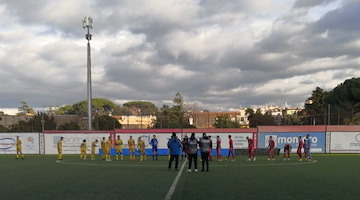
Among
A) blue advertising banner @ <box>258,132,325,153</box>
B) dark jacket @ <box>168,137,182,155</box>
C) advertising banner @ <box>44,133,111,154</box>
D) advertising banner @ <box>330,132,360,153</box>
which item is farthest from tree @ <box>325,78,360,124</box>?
dark jacket @ <box>168,137,182,155</box>

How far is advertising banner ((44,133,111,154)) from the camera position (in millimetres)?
35438

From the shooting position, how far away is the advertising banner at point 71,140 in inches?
1395

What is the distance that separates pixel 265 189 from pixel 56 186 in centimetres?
644

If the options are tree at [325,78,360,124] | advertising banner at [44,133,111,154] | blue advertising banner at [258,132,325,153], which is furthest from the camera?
tree at [325,78,360,124]

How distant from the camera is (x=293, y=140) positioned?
34188 millimetres

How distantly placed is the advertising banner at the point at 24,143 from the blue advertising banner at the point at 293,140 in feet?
72.5

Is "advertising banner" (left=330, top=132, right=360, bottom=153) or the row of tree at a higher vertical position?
the row of tree

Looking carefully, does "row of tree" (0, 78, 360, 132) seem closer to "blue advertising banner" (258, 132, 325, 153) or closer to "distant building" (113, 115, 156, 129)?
"distant building" (113, 115, 156, 129)

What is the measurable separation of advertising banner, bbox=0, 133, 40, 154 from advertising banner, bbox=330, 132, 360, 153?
28455mm

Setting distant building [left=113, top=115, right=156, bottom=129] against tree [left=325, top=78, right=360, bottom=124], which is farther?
tree [left=325, top=78, right=360, bottom=124]

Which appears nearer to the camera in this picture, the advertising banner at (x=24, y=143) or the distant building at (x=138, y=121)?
the advertising banner at (x=24, y=143)

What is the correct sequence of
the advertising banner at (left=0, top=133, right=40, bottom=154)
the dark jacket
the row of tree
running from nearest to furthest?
the dark jacket, the advertising banner at (left=0, top=133, right=40, bottom=154), the row of tree

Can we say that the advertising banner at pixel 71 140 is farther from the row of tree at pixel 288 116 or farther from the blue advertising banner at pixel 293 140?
the blue advertising banner at pixel 293 140

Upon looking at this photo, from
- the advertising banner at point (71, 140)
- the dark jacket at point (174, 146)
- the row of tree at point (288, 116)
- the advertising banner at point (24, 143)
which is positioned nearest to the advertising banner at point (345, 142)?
the row of tree at point (288, 116)
